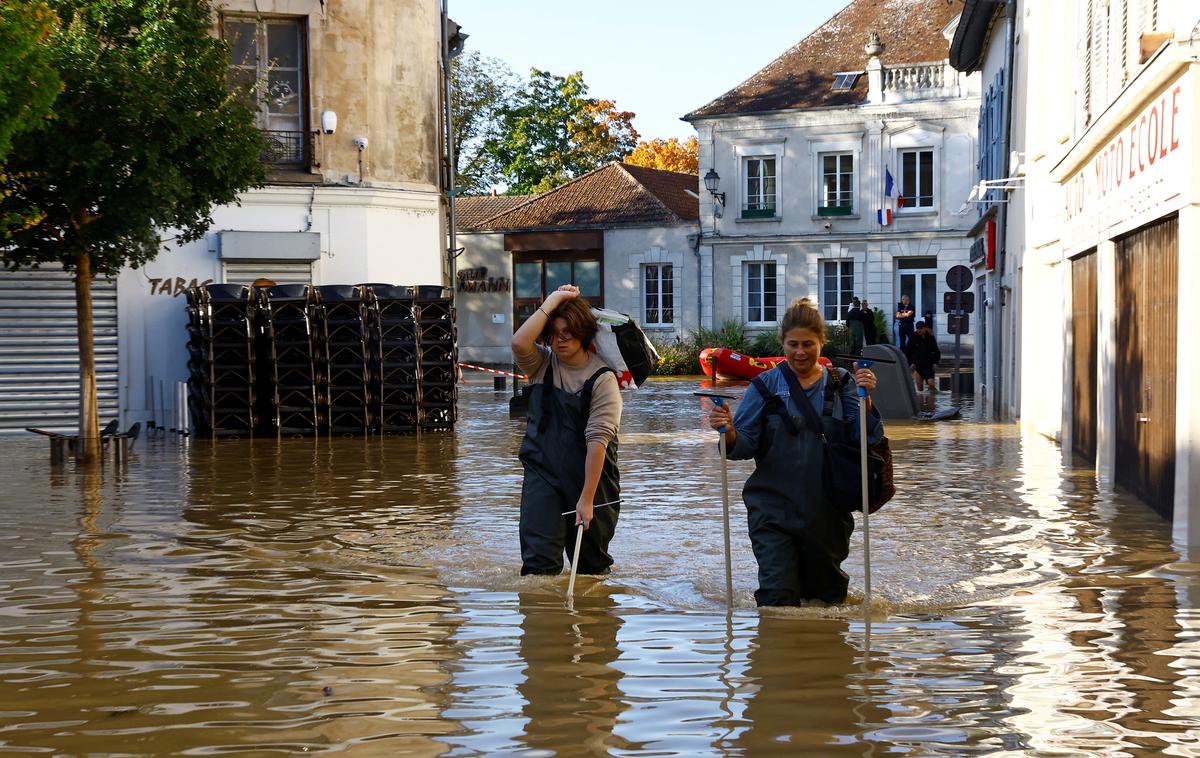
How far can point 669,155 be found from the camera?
203 ft

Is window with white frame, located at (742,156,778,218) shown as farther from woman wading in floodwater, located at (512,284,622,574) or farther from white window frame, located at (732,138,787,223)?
woman wading in floodwater, located at (512,284,622,574)

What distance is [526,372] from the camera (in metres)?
7.82

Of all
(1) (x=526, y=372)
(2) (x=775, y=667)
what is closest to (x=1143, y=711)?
(2) (x=775, y=667)

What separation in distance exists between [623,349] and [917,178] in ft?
104

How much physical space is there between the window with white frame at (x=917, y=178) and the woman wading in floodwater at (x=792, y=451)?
3677cm

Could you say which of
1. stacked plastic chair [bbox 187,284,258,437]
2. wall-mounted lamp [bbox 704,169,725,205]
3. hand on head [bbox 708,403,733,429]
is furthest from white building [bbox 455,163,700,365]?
hand on head [bbox 708,403,733,429]

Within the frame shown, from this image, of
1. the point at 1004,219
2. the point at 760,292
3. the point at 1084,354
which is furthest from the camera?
the point at 760,292

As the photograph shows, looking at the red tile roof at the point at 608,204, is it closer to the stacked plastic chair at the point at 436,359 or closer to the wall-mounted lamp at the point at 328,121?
the wall-mounted lamp at the point at 328,121

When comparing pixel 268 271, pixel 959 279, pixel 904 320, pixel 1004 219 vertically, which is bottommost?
pixel 904 320

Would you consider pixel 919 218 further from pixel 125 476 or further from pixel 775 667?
pixel 775 667

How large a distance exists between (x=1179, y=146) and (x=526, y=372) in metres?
4.80

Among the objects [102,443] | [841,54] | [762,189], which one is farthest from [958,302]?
[841,54]

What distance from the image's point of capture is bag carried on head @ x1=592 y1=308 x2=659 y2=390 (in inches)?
312

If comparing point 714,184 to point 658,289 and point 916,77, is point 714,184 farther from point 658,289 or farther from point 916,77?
point 916,77
